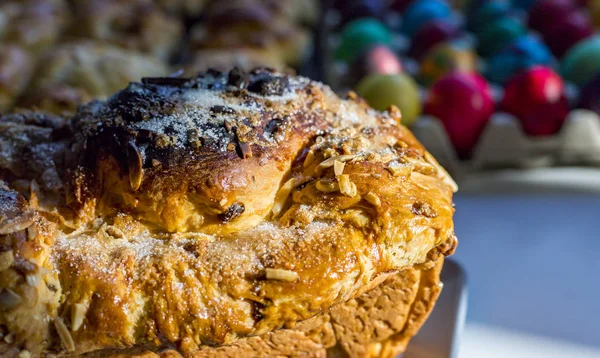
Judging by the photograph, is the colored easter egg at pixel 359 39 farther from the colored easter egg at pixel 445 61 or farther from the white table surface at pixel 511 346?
the white table surface at pixel 511 346

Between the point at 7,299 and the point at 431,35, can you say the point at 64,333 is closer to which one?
the point at 7,299

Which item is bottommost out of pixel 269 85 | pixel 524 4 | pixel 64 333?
pixel 64 333

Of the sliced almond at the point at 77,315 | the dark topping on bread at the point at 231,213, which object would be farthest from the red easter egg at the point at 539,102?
the sliced almond at the point at 77,315

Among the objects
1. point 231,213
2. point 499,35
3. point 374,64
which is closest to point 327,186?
point 231,213

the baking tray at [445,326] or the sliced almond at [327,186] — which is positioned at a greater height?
the sliced almond at [327,186]

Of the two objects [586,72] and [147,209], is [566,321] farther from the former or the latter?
[586,72]

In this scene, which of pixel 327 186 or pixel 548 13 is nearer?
pixel 327 186
